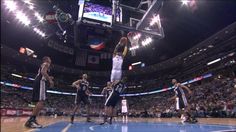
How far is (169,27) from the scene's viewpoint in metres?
27.5

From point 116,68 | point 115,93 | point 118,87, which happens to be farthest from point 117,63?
point 115,93

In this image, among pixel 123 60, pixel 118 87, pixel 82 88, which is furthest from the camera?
pixel 123 60

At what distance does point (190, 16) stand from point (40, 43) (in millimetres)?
25581

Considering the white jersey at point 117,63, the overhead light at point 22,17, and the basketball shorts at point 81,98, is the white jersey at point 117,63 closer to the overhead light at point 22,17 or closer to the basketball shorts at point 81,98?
the basketball shorts at point 81,98

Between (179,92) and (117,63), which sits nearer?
(117,63)

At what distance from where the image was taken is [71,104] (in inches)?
1857

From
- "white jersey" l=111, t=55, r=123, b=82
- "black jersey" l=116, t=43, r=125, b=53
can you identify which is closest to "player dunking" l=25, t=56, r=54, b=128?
"white jersey" l=111, t=55, r=123, b=82

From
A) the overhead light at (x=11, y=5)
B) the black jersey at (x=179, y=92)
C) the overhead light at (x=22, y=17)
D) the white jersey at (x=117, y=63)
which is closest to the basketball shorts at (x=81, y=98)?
the white jersey at (x=117, y=63)

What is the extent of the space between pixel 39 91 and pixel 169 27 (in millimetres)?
24071

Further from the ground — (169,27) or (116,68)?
(169,27)

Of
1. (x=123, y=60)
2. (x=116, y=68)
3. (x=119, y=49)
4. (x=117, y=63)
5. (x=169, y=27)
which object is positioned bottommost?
(x=116, y=68)

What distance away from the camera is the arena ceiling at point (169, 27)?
2059cm

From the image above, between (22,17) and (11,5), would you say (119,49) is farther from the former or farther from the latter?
(22,17)

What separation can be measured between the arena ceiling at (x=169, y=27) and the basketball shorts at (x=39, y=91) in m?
7.34
